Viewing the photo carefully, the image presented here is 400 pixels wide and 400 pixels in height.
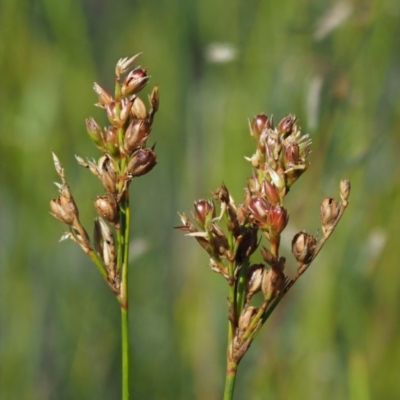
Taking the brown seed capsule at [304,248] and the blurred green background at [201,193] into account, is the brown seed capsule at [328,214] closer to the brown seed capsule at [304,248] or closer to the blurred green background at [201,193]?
the brown seed capsule at [304,248]

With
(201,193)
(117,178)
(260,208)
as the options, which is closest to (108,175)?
(117,178)

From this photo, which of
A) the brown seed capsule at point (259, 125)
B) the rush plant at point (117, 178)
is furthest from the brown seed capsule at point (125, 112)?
the brown seed capsule at point (259, 125)

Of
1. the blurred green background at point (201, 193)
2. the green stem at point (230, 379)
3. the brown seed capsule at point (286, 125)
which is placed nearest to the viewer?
the green stem at point (230, 379)

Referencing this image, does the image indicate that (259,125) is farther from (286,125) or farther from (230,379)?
(230,379)

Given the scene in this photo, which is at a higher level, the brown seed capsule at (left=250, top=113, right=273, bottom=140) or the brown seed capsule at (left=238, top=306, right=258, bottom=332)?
the brown seed capsule at (left=250, top=113, right=273, bottom=140)

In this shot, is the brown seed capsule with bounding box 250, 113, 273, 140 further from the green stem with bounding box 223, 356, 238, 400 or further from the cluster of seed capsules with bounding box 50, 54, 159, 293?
the green stem with bounding box 223, 356, 238, 400

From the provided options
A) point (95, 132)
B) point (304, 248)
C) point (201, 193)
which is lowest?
point (304, 248)

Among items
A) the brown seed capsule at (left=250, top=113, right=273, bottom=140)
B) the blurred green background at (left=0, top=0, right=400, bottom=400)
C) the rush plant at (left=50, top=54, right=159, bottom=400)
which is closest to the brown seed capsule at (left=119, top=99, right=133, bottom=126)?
the rush plant at (left=50, top=54, right=159, bottom=400)
